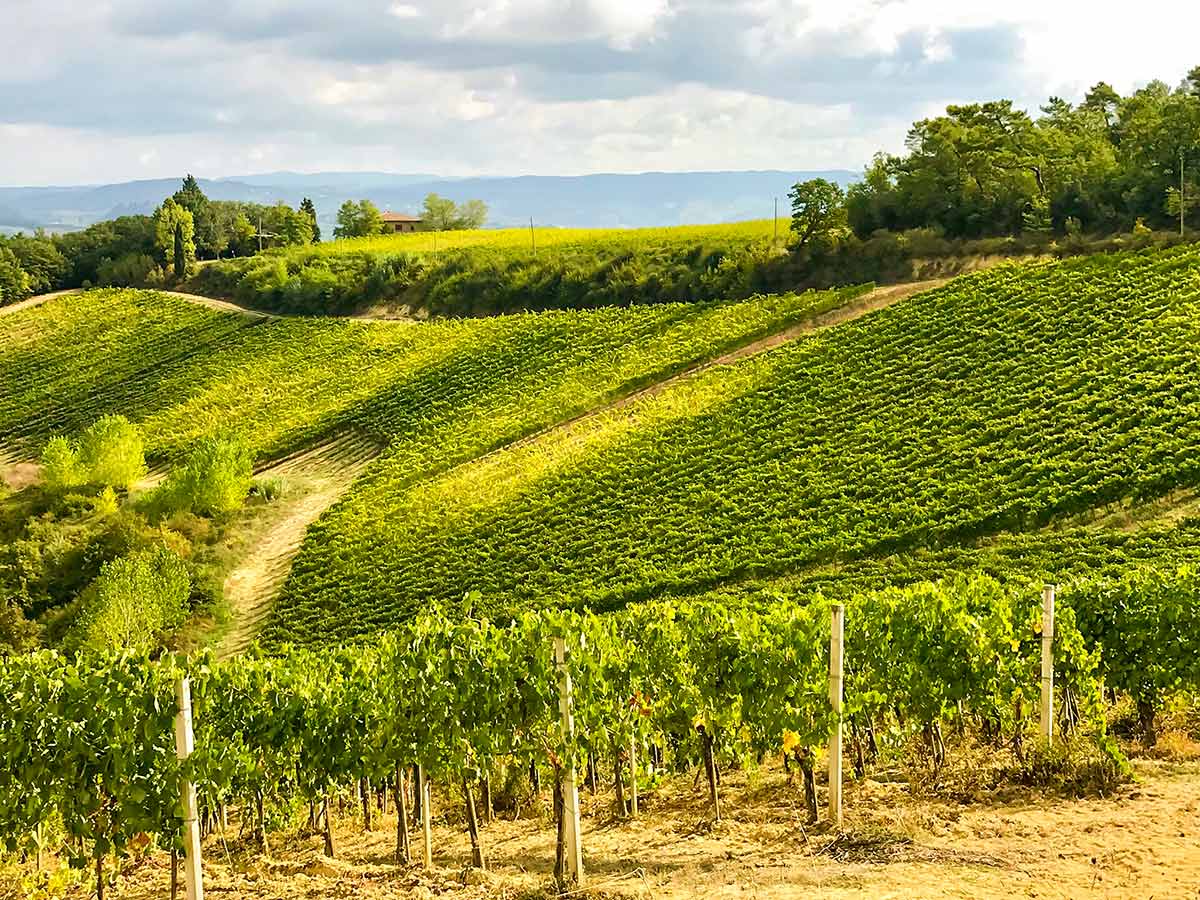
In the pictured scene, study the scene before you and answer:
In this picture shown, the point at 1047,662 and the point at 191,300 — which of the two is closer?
the point at 1047,662

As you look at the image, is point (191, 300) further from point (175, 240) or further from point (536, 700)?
point (536, 700)

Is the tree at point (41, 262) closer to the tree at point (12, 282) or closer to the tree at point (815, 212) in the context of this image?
the tree at point (12, 282)

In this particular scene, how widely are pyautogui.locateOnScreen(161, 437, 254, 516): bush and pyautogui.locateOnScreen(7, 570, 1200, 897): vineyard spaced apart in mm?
36854

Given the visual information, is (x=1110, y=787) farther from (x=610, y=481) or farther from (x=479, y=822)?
(x=610, y=481)

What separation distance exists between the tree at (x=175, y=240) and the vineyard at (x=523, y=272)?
7.70ft

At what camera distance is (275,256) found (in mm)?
103125

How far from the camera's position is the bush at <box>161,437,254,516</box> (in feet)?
169

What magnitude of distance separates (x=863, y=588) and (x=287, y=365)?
5488cm

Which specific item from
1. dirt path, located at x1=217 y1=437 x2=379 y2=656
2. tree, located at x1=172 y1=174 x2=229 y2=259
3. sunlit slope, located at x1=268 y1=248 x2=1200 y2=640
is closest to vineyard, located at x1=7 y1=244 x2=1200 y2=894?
sunlit slope, located at x1=268 y1=248 x2=1200 y2=640

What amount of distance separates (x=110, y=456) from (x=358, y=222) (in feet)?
251

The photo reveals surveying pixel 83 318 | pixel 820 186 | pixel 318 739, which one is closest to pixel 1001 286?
pixel 820 186

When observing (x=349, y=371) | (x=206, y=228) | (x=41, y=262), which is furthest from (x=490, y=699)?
(x=206, y=228)

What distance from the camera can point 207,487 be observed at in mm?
51781

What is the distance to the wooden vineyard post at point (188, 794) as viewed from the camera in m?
9.99
